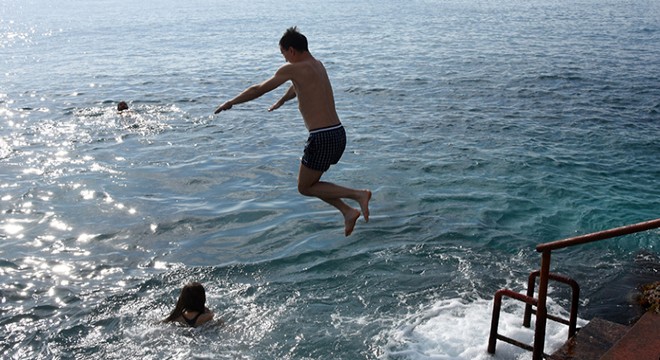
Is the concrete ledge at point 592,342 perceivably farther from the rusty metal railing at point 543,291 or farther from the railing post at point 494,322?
the railing post at point 494,322

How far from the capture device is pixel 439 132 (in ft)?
67.2

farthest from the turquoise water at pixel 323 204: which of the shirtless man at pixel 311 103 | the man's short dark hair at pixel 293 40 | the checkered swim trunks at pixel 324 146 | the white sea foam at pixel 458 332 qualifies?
the man's short dark hair at pixel 293 40

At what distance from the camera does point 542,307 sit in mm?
7117

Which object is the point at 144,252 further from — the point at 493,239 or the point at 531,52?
the point at 531,52

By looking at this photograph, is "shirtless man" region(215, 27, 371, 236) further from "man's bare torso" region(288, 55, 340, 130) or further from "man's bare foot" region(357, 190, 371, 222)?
"man's bare foot" region(357, 190, 371, 222)

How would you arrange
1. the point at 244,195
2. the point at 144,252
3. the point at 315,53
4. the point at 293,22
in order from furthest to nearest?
the point at 293,22, the point at 315,53, the point at 244,195, the point at 144,252

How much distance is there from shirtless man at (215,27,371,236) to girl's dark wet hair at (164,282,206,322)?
214 cm

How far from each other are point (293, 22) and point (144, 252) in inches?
1781

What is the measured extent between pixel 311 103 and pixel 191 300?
3.40m

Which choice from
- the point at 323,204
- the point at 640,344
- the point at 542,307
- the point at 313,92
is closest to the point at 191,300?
the point at 313,92

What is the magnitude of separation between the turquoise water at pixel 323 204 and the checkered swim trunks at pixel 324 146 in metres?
2.66

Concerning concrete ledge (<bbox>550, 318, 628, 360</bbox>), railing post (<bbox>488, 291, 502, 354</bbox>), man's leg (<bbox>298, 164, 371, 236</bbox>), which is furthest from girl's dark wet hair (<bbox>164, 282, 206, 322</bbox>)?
concrete ledge (<bbox>550, 318, 628, 360</bbox>)

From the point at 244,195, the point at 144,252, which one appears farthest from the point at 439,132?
the point at 144,252

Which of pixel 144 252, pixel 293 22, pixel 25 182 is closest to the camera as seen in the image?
pixel 144 252
